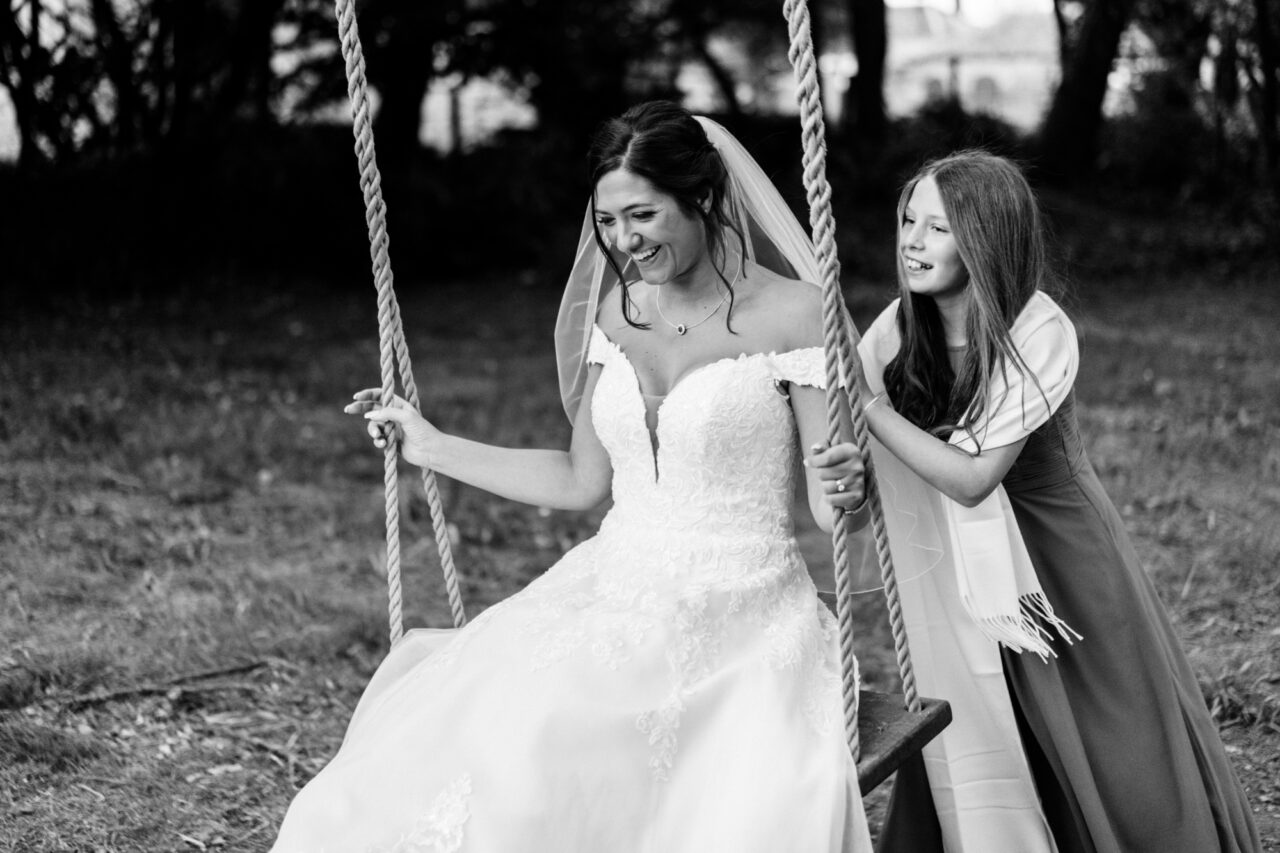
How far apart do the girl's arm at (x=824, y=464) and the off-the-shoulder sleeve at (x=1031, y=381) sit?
0.27m

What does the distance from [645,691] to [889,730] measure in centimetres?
44

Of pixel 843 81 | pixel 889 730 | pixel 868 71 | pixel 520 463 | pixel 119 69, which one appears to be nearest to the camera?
pixel 889 730

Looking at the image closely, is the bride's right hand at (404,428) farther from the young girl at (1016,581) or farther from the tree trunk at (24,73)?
the tree trunk at (24,73)

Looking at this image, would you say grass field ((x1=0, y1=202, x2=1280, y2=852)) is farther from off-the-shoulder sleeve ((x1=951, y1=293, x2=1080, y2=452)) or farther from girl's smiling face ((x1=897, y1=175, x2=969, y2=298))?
girl's smiling face ((x1=897, y1=175, x2=969, y2=298))

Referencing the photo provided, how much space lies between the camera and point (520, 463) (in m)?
3.15

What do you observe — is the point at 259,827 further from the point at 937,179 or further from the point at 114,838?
the point at 937,179

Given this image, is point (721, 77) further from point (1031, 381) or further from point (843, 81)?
point (1031, 381)

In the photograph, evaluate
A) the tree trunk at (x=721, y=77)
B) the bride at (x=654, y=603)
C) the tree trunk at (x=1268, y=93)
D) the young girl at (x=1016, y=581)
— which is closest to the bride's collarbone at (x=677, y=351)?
the bride at (x=654, y=603)

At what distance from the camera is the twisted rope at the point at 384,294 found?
290 centimetres

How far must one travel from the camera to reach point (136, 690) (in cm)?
441

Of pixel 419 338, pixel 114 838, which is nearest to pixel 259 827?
pixel 114 838

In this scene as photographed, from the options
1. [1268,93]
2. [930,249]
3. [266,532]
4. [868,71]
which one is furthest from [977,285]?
[868,71]

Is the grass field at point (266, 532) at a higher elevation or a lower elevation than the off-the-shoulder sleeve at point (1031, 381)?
lower

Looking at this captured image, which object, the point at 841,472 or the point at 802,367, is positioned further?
the point at 802,367
